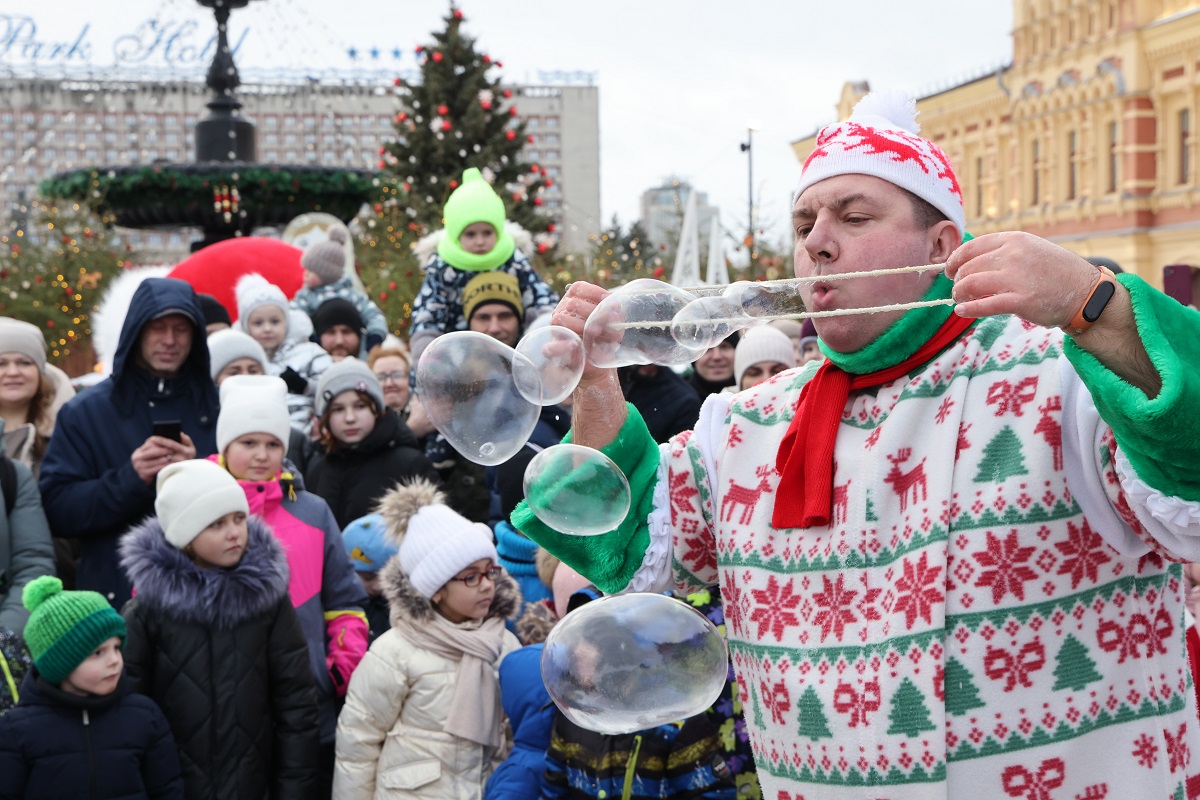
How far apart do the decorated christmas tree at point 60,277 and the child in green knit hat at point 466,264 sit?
11.2 meters

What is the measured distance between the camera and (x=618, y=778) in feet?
12.2

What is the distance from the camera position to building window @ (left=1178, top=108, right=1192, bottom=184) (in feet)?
97.3

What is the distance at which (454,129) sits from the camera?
85.6 feet

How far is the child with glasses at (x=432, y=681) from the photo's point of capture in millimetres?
4426

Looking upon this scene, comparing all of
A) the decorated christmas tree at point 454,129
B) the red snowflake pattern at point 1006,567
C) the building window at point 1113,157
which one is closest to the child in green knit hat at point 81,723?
the red snowflake pattern at point 1006,567

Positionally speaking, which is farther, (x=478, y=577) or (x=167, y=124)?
(x=167, y=124)

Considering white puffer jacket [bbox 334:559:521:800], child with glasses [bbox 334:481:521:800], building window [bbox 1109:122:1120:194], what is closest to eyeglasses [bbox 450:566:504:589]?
child with glasses [bbox 334:481:521:800]

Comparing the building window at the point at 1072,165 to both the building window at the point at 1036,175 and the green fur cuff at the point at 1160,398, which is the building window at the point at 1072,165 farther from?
the green fur cuff at the point at 1160,398

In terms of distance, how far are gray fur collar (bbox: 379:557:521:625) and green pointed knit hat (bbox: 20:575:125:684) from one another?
937 millimetres

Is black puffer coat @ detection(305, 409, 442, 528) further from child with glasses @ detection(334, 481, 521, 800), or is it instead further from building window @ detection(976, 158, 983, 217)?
building window @ detection(976, 158, 983, 217)

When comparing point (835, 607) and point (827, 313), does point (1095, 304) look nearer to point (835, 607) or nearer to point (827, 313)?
point (827, 313)

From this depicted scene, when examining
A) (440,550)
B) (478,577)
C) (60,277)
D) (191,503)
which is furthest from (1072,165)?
(191,503)

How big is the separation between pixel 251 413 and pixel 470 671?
1369 millimetres

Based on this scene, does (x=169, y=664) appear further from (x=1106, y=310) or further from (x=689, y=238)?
(x=689, y=238)
